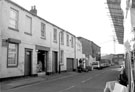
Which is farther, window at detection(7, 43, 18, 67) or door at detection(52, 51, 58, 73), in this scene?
door at detection(52, 51, 58, 73)

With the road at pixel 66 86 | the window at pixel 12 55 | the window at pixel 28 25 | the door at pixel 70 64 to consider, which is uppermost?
the window at pixel 28 25

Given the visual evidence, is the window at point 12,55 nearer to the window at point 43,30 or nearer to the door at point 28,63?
the door at point 28,63

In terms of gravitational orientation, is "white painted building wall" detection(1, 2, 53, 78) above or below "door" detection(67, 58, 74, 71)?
above

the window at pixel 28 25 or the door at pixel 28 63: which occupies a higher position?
the window at pixel 28 25

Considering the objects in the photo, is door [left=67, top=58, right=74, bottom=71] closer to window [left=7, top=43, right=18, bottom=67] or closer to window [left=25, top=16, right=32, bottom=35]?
window [left=25, top=16, right=32, bottom=35]

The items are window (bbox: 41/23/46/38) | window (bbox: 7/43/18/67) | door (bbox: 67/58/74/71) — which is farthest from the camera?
door (bbox: 67/58/74/71)

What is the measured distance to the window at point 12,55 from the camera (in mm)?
18391

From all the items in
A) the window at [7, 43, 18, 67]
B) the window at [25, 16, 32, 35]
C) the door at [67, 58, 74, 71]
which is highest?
the window at [25, 16, 32, 35]

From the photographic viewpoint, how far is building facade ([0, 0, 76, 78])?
1783cm

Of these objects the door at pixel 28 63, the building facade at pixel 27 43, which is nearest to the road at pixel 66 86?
the building facade at pixel 27 43

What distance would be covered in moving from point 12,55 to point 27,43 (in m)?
3.07

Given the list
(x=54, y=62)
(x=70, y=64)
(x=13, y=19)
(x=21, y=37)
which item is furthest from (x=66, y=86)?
(x=70, y=64)

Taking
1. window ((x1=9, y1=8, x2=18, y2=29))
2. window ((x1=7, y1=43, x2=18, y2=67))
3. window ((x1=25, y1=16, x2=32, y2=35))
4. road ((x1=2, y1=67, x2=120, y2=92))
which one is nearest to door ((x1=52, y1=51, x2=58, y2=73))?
window ((x1=25, y1=16, x2=32, y2=35))

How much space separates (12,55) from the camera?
18828mm
